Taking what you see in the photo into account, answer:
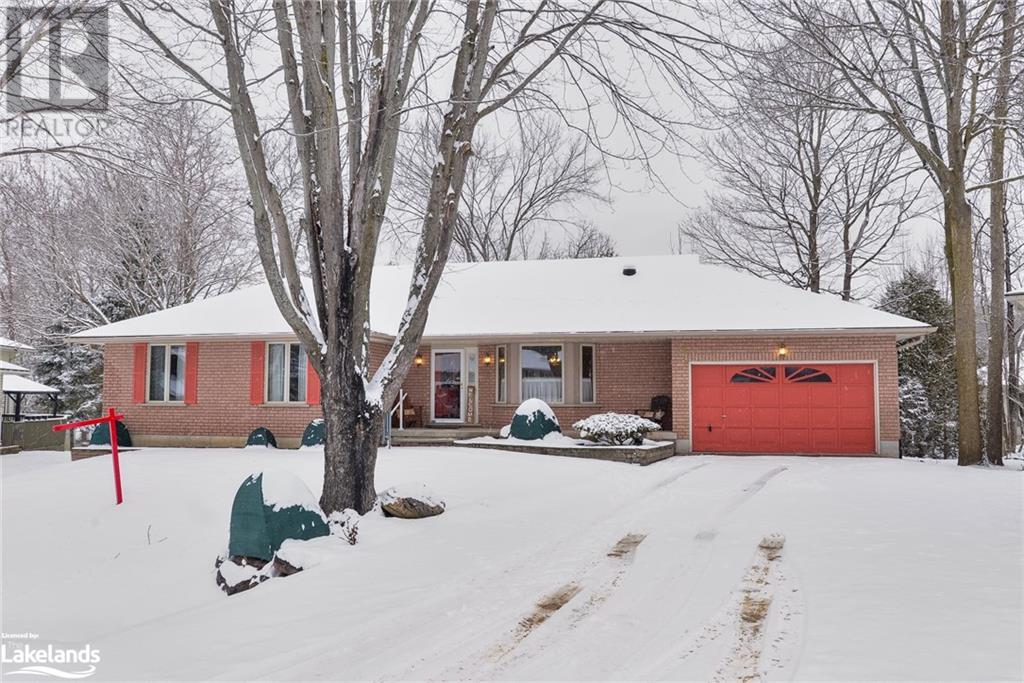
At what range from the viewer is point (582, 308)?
1764 cm

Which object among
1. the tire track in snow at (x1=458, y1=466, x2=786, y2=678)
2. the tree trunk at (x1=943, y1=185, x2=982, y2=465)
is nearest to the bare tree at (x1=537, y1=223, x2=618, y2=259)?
the tree trunk at (x1=943, y1=185, x2=982, y2=465)

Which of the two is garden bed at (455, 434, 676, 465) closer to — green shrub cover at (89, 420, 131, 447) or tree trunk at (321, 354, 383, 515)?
tree trunk at (321, 354, 383, 515)

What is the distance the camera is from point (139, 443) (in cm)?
1698

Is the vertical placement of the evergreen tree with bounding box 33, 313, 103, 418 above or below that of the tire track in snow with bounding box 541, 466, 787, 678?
above

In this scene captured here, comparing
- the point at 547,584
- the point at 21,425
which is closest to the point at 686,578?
the point at 547,584

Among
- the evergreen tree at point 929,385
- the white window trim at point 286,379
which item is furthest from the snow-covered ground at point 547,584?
the evergreen tree at point 929,385

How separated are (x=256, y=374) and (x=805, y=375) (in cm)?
1260

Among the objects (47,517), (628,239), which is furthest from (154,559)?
(628,239)

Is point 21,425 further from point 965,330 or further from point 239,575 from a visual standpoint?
point 965,330

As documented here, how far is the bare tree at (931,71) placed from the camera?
1149 centimetres

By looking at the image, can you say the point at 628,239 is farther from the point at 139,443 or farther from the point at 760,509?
the point at 760,509

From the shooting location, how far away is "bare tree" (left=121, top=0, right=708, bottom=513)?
7016 millimetres
